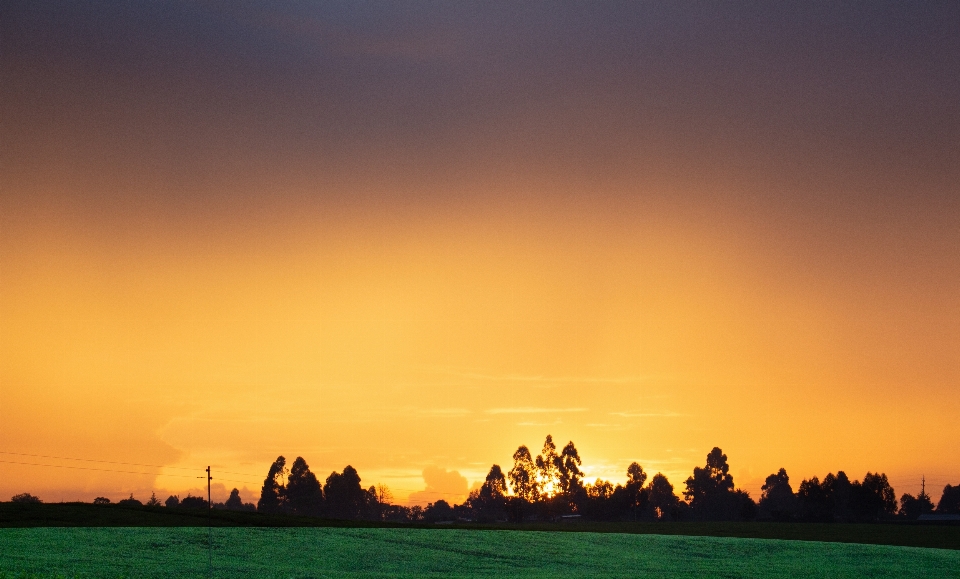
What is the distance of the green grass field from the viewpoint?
52969 millimetres

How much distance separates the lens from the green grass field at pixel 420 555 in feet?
174

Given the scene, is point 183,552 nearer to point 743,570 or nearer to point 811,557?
point 743,570

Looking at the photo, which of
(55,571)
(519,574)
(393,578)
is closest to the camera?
(55,571)

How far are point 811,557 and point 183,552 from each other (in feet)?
161

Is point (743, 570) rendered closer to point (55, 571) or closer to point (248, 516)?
point (55, 571)

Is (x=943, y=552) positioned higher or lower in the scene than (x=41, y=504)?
lower

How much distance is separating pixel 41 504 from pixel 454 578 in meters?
54.5

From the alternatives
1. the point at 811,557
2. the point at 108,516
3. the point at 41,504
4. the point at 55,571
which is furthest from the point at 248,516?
the point at 811,557

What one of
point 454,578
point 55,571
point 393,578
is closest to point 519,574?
point 454,578

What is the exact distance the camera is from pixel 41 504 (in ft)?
293

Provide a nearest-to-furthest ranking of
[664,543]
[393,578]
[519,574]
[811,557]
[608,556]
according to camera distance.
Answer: [393,578] → [519,574] → [608,556] → [811,557] → [664,543]

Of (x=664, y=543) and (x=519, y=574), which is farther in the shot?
(x=664, y=543)

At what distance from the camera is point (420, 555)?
218 ft

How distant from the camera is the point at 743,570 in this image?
6359cm
